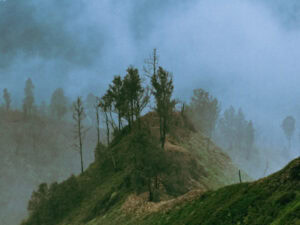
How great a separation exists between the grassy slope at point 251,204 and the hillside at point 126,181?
6.54 metres

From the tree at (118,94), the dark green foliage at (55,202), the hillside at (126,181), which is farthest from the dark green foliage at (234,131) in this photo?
the dark green foliage at (55,202)

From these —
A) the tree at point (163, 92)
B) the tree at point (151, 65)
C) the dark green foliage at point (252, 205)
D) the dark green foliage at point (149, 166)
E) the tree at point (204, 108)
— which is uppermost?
the tree at point (204, 108)

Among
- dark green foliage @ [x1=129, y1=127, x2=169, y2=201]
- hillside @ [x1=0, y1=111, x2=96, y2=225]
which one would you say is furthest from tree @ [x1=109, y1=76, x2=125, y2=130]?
hillside @ [x1=0, y1=111, x2=96, y2=225]

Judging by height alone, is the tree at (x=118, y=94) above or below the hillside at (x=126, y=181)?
above

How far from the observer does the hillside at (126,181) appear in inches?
1032

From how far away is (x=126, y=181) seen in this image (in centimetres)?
2748

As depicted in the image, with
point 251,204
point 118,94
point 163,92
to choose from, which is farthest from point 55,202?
point 251,204

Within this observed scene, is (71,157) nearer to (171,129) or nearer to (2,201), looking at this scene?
(2,201)

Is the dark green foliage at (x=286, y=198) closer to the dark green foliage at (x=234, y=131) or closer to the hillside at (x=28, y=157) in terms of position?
the hillside at (x=28, y=157)

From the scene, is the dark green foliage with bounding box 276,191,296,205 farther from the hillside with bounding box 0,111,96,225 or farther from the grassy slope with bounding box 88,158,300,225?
the hillside with bounding box 0,111,96,225

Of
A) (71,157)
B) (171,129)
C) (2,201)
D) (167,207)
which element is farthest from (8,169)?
(167,207)

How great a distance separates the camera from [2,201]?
75.8 meters

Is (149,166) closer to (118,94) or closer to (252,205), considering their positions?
(252,205)

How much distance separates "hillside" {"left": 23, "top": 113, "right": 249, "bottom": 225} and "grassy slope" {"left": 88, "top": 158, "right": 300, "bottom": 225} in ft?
21.5
